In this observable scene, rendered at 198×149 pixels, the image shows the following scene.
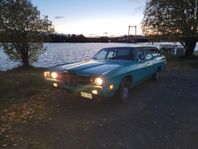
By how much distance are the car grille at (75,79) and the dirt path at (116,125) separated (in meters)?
0.70

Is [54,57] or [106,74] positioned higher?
Answer: [106,74]

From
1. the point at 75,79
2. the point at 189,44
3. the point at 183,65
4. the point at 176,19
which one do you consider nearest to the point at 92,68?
the point at 75,79

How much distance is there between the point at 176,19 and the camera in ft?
62.4

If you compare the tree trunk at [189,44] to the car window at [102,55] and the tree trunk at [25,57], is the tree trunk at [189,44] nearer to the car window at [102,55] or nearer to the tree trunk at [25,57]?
the tree trunk at [25,57]

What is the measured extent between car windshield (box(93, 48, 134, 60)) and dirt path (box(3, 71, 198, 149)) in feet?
4.22

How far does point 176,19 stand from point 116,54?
491 inches

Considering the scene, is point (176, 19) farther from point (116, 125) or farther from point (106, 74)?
point (116, 125)

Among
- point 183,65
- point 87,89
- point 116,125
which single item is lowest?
point 183,65

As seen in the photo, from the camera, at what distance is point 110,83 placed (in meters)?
6.24

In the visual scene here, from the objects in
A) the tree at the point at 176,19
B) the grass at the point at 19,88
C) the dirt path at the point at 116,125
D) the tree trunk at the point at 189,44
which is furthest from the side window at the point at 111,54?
the tree trunk at the point at 189,44

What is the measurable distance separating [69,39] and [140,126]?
222 ft

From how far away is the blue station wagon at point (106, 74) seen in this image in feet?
20.2

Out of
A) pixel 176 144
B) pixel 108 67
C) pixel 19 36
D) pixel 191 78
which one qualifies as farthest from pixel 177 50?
pixel 176 144

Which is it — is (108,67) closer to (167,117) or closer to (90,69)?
(90,69)
